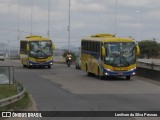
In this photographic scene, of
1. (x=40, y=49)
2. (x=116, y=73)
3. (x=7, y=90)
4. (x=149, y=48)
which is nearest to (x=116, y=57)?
(x=116, y=73)

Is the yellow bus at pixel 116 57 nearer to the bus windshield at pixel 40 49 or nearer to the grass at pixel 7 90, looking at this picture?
the grass at pixel 7 90

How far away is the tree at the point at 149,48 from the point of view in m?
84.0

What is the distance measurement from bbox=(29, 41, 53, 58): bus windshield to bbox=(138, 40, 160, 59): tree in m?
32.8

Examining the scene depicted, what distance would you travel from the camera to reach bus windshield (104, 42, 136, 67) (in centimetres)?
3499

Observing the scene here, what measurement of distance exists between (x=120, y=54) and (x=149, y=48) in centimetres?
5075

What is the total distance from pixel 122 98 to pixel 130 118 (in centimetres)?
714

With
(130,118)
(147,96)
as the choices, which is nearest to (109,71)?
(147,96)

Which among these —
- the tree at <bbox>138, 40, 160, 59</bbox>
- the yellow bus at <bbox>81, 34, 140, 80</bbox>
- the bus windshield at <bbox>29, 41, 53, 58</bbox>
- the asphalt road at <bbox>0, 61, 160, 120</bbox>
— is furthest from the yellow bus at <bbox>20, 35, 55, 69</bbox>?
the tree at <bbox>138, 40, 160, 59</bbox>

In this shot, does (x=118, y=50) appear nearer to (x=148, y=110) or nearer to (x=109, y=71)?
(x=109, y=71)

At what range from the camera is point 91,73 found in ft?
131

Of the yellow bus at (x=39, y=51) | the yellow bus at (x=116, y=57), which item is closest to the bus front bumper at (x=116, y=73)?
the yellow bus at (x=116, y=57)

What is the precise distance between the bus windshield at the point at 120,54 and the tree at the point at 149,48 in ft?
160

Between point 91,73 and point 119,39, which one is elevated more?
point 119,39

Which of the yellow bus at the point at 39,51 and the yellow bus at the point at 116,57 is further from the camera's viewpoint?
the yellow bus at the point at 39,51
